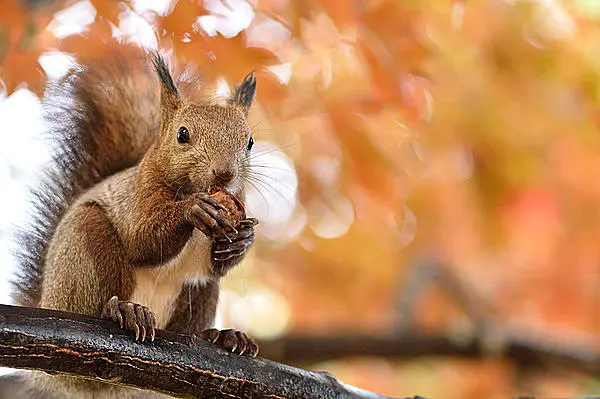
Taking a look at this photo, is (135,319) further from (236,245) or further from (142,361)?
(236,245)

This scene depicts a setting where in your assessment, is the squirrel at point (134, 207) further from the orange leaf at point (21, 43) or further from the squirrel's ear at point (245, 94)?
the orange leaf at point (21, 43)

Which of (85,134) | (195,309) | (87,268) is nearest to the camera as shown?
(87,268)

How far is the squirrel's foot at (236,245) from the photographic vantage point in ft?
10.4

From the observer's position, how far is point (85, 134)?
13.0 feet

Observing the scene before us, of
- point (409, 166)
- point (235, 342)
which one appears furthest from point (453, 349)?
point (235, 342)

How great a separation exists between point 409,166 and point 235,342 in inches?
121

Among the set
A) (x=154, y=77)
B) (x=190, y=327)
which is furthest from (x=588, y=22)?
(x=190, y=327)

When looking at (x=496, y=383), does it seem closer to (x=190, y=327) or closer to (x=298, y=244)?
(x=298, y=244)

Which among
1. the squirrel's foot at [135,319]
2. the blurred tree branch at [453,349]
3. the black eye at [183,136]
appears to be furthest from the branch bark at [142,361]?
the blurred tree branch at [453,349]

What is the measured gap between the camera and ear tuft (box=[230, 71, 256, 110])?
3730 mm

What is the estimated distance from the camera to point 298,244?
6.82 meters

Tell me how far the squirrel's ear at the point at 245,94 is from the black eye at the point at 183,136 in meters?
0.38

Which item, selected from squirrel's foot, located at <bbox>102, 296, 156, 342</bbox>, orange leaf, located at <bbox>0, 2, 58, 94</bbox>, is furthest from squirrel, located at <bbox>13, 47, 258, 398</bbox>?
orange leaf, located at <bbox>0, 2, 58, 94</bbox>

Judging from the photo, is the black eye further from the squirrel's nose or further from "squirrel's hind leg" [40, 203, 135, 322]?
"squirrel's hind leg" [40, 203, 135, 322]
